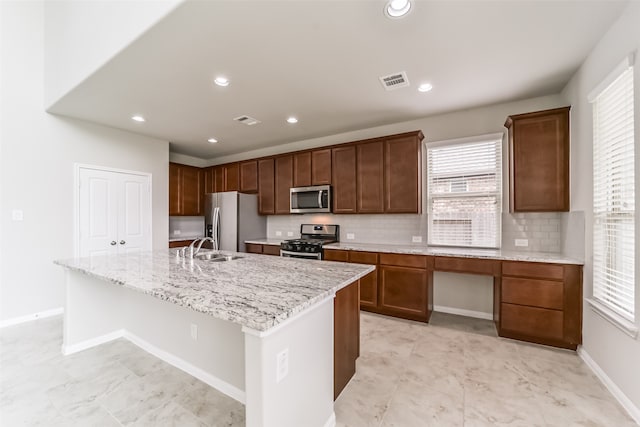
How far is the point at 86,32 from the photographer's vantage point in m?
2.70

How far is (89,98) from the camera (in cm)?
313

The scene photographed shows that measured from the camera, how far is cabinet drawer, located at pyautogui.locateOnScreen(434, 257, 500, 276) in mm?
2871

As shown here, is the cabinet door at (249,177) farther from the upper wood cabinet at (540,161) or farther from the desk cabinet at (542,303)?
the desk cabinet at (542,303)

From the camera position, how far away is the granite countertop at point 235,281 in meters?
1.20

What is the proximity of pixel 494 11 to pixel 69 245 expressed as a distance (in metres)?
5.29

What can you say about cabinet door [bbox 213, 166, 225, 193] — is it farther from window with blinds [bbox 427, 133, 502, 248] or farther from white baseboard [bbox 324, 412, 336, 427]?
white baseboard [bbox 324, 412, 336, 427]

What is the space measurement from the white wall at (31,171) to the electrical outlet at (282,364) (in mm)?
4088

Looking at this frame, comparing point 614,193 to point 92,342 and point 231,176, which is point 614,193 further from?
point 231,176

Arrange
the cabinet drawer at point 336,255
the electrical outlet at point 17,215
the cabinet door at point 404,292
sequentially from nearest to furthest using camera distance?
the cabinet door at point 404,292 → the electrical outlet at point 17,215 → the cabinet drawer at point 336,255

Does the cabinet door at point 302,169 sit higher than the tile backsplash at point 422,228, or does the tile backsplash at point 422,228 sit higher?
the cabinet door at point 302,169

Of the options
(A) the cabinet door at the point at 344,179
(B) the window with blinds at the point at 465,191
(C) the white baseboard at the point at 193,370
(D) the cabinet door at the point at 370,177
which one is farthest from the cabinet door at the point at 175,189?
(B) the window with blinds at the point at 465,191

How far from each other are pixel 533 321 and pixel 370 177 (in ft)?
7.94

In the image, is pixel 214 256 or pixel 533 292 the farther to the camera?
pixel 214 256

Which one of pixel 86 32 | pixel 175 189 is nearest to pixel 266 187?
pixel 175 189
